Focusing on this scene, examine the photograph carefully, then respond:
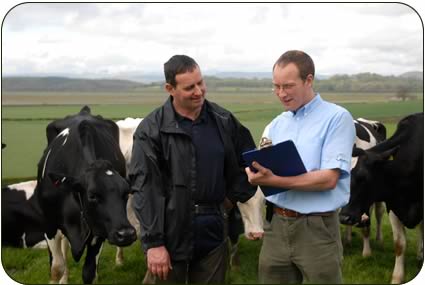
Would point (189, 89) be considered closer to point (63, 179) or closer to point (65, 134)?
point (63, 179)

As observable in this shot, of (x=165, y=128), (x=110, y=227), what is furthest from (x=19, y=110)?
(x=165, y=128)

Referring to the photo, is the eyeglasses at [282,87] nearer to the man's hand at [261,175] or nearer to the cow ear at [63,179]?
the man's hand at [261,175]

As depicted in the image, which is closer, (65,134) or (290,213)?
(290,213)

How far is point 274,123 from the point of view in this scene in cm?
388

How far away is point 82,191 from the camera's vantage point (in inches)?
215

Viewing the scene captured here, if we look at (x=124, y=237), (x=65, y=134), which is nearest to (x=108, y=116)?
(x=65, y=134)

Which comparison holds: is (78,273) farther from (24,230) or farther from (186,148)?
(186,148)

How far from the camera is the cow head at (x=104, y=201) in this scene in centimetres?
493

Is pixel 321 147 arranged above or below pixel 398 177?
above

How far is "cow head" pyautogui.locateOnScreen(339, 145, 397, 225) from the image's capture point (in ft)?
21.4

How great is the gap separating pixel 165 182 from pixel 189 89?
0.63 meters

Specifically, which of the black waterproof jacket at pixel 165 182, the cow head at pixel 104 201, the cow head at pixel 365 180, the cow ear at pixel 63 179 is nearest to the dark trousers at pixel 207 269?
the black waterproof jacket at pixel 165 182

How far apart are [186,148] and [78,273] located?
369 cm

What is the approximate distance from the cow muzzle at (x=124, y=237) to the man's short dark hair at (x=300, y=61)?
2.11m
